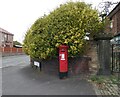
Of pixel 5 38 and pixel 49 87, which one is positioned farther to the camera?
pixel 5 38

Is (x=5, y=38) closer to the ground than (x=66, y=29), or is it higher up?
higher up

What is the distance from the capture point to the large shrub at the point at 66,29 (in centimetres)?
991

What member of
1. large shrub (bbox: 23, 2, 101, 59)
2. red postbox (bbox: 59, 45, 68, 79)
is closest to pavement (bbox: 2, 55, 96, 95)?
red postbox (bbox: 59, 45, 68, 79)

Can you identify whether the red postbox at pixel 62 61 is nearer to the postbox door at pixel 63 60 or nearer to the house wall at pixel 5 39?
the postbox door at pixel 63 60

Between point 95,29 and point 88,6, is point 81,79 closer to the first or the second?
point 95,29

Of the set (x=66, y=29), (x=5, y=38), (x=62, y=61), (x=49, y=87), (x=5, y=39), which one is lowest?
(x=49, y=87)

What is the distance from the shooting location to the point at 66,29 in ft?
32.4

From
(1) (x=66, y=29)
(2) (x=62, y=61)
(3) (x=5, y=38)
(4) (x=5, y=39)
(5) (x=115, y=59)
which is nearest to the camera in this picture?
(2) (x=62, y=61)

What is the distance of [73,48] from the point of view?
32.4 feet

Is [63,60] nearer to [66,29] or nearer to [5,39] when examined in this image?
[66,29]

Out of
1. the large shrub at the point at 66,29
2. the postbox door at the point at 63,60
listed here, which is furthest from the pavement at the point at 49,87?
the large shrub at the point at 66,29

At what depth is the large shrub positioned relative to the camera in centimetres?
991

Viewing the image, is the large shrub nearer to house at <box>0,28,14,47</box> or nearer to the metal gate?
the metal gate

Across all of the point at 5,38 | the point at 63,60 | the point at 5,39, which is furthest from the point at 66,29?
the point at 5,38
